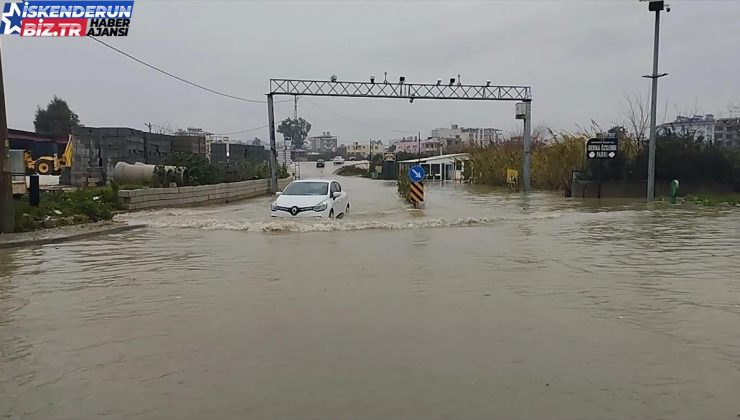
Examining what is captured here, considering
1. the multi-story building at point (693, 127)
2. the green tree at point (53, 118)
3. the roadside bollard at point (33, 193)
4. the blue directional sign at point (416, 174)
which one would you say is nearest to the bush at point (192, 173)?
the roadside bollard at point (33, 193)

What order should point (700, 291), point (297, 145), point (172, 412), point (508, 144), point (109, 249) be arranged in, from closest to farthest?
point (172, 412)
point (700, 291)
point (109, 249)
point (508, 144)
point (297, 145)

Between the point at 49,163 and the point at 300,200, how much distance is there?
22895 millimetres

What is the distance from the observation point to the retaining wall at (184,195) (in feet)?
77.0

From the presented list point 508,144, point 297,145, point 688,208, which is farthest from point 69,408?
point 297,145

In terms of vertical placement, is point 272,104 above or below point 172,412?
above

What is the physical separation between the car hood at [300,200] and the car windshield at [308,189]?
520 mm

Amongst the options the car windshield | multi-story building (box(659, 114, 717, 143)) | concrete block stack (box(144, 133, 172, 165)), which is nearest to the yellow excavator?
concrete block stack (box(144, 133, 172, 165))

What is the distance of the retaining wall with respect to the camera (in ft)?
77.0

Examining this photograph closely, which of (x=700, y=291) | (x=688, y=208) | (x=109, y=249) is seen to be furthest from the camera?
(x=688, y=208)

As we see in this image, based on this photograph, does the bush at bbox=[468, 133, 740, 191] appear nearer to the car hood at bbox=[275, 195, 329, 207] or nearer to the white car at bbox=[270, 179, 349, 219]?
the white car at bbox=[270, 179, 349, 219]

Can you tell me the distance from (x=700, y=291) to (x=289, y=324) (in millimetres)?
5674

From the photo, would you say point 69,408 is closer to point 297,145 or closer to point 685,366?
point 685,366

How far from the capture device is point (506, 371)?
560cm

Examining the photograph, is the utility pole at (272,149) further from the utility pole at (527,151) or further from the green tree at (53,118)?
the green tree at (53,118)
